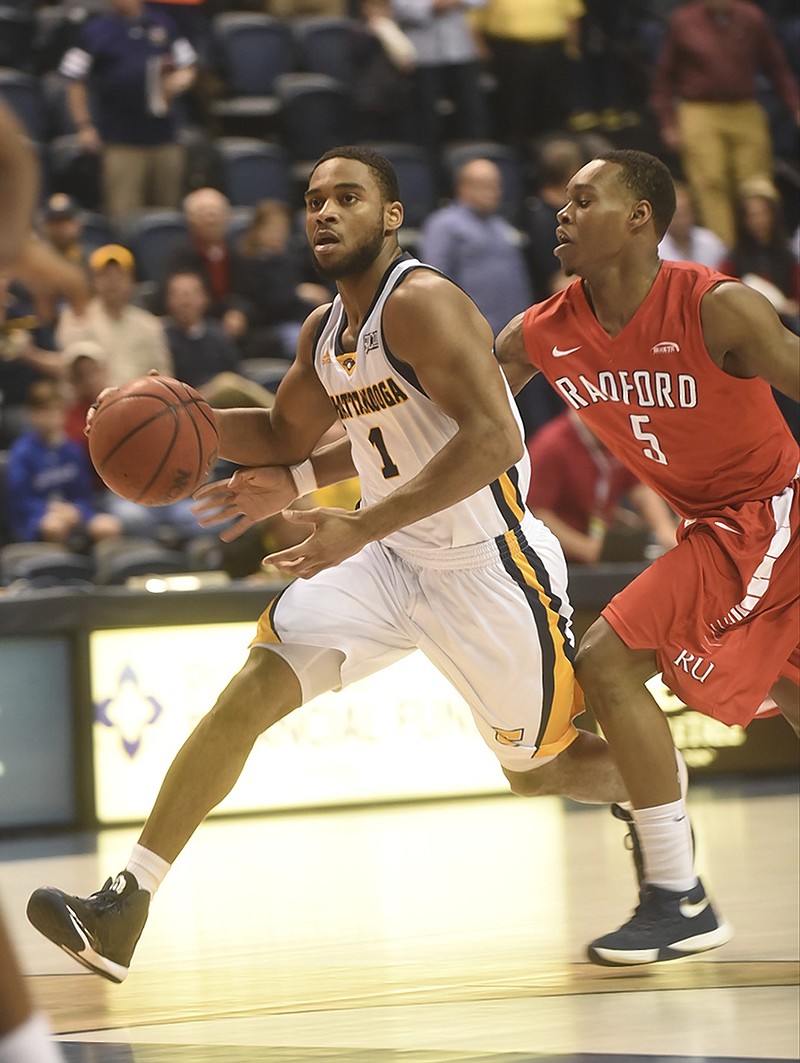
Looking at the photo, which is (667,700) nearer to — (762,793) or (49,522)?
(762,793)

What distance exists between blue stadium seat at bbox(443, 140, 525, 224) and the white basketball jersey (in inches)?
293

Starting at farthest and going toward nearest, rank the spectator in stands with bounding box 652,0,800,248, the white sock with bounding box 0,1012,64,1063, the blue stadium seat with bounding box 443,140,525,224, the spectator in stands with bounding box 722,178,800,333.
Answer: the blue stadium seat with bounding box 443,140,525,224, the spectator in stands with bounding box 652,0,800,248, the spectator in stands with bounding box 722,178,800,333, the white sock with bounding box 0,1012,64,1063

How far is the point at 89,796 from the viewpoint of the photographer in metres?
7.70

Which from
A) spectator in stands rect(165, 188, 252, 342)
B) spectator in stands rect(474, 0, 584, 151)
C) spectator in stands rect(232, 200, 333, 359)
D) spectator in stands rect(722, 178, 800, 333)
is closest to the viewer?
spectator in stands rect(165, 188, 252, 342)

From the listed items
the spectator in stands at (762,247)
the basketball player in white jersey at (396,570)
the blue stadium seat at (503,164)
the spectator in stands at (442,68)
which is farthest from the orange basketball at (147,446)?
the spectator in stands at (442,68)

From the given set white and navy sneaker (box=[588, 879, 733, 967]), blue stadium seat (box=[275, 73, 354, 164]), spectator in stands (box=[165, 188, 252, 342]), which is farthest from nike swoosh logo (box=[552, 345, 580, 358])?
blue stadium seat (box=[275, 73, 354, 164])

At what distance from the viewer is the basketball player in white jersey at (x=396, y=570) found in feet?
14.0

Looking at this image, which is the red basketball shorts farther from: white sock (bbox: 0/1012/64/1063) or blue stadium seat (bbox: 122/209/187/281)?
blue stadium seat (bbox: 122/209/187/281)

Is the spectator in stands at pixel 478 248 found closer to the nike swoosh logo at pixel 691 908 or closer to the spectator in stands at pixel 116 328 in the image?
the spectator in stands at pixel 116 328

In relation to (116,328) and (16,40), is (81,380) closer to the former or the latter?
(116,328)

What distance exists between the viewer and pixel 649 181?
4605 millimetres

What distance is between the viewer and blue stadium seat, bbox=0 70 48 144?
1116 centimetres

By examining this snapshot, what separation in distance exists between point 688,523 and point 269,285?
5927mm

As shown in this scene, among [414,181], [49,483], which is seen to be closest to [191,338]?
[49,483]
